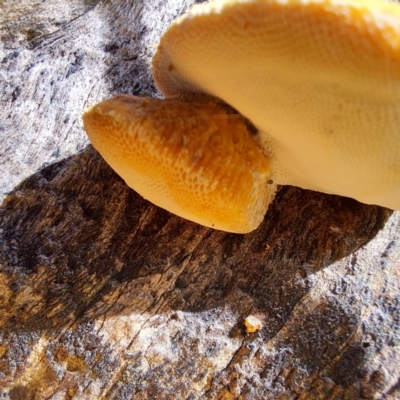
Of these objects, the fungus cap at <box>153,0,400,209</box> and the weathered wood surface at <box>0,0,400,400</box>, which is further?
the weathered wood surface at <box>0,0,400,400</box>

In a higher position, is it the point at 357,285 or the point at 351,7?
the point at 351,7

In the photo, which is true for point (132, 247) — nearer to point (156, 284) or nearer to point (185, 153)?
point (156, 284)

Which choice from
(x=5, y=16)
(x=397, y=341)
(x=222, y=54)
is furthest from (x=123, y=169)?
(x=5, y=16)

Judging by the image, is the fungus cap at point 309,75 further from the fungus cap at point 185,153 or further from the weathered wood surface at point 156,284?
the weathered wood surface at point 156,284

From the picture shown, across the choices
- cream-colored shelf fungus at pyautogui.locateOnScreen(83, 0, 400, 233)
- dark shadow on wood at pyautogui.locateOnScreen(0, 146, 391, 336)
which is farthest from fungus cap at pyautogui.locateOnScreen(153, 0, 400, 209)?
dark shadow on wood at pyautogui.locateOnScreen(0, 146, 391, 336)

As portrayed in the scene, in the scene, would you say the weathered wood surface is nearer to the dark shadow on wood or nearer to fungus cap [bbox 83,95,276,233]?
the dark shadow on wood

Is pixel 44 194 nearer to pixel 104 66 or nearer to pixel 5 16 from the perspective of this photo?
pixel 104 66
